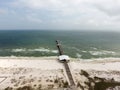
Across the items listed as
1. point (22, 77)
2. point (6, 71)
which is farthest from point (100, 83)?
point (6, 71)

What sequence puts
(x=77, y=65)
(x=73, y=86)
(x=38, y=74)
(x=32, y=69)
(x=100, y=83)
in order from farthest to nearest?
(x=77, y=65) → (x=32, y=69) → (x=38, y=74) → (x=100, y=83) → (x=73, y=86)

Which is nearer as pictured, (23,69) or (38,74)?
(38,74)

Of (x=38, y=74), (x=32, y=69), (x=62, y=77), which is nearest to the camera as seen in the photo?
(x=62, y=77)

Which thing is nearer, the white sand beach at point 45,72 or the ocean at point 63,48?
the white sand beach at point 45,72

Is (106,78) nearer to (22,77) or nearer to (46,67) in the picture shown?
(46,67)

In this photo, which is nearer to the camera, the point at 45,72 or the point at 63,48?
the point at 45,72

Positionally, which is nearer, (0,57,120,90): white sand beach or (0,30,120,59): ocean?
(0,57,120,90): white sand beach
